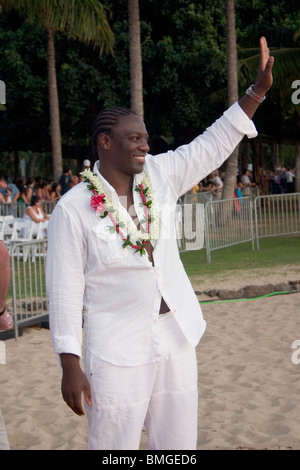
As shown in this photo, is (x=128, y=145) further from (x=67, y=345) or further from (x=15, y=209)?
(x=15, y=209)

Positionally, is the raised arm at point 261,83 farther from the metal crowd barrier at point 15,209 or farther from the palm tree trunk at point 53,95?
the palm tree trunk at point 53,95

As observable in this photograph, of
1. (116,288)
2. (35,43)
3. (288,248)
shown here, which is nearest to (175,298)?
(116,288)

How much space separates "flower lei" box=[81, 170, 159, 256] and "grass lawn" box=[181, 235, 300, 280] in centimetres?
961

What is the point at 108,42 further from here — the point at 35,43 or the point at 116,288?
the point at 116,288

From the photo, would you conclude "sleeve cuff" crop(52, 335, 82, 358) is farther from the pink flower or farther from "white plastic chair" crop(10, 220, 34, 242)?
"white plastic chair" crop(10, 220, 34, 242)

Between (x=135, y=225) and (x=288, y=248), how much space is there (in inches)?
542

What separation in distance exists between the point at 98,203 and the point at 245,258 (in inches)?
482

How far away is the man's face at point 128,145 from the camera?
3.34 metres

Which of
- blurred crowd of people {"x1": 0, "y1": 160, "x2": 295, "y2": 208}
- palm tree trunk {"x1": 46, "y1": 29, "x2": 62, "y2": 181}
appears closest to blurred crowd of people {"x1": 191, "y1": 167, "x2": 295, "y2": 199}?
blurred crowd of people {"x1": 0, "y1": 160, "x2": 295, "y2": 208}

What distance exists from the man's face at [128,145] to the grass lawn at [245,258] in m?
9.67

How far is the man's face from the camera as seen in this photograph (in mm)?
3340

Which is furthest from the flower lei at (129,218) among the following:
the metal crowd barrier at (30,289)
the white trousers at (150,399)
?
the metal crowd barrier at (30,289)

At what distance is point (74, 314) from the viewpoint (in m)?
3.19

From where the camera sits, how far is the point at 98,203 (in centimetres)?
326
